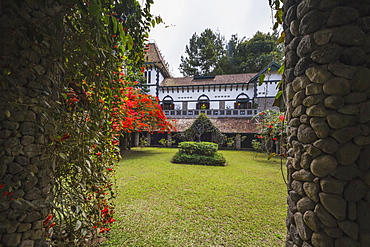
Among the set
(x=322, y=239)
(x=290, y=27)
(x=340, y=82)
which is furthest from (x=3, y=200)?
(x=290, y=27)

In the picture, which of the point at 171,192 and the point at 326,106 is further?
the point at 171,192

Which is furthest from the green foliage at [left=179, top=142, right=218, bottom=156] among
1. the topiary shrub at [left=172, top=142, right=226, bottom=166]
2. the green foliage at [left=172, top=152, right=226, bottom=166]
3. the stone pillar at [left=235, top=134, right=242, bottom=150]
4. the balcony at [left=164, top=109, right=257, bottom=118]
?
the balcony at [left=164, top=109, right=257, bottom=118]

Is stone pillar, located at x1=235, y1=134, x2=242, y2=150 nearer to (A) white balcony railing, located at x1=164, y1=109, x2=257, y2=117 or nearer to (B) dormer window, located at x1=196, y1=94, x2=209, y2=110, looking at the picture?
(A) white balcony railing, located at x1=164, y1=109, x2=257, y2=117

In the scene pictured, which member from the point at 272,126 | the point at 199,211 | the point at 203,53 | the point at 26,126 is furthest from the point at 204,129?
the point at 203,53

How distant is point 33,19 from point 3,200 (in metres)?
1.33

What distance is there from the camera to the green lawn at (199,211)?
2.50 meters

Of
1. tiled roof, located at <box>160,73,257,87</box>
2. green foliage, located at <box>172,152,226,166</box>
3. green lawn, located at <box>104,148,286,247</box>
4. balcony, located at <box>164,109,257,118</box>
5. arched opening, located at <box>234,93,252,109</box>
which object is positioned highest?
tiled roof, located at <box>160,73,257,87</box>

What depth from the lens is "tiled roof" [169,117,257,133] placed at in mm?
13398

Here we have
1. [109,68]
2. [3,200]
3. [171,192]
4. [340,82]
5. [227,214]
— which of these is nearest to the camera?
[3,200]

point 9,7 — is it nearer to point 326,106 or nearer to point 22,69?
point 22,69

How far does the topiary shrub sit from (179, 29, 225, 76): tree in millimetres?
18295

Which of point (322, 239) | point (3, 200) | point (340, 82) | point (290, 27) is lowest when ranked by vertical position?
point (322, 239)

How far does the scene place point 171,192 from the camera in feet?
14.1

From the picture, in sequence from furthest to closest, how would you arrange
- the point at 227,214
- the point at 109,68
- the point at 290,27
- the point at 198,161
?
the point at 198,161
the point at 227,214
the point at 109,68
the point at 290,27
